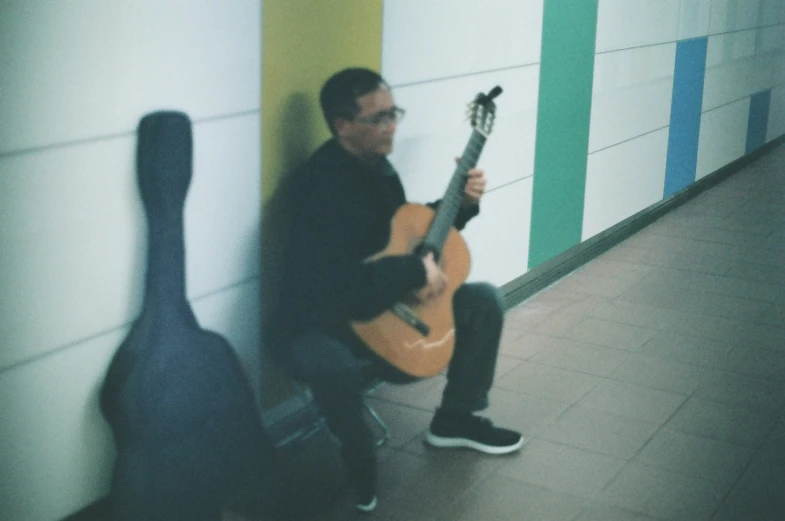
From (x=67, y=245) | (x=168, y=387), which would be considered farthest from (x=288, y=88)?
(x=168, y=387)

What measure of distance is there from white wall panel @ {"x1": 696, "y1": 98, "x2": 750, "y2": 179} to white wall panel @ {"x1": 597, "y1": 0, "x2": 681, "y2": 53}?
3.58ft

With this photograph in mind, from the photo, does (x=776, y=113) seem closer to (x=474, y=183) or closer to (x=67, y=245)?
(x=474, y=183)

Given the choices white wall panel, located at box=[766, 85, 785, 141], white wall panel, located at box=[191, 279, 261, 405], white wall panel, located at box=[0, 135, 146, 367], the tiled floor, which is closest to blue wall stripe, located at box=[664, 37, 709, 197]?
the tiled floor

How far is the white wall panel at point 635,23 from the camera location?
15.9 ft

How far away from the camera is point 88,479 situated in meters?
2.38

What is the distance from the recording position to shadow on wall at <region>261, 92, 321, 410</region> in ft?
9.29

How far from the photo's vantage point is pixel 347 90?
2734 mm

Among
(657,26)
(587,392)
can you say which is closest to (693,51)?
(657,26)

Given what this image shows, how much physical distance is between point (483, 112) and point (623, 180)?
2774 mm

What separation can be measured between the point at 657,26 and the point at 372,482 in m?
3.91

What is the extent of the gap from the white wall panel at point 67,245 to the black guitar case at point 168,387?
0.19ft

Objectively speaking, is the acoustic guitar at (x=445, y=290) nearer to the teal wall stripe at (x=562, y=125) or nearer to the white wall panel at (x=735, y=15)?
the teal wall stripe at (x=562, y=125)

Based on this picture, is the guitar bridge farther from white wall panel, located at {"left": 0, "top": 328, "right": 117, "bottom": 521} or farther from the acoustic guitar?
white wall panel, located at {"left": 0, "top": 328, "right": 117, "bottom": 521}

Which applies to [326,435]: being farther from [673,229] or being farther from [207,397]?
[673,229]
